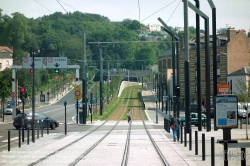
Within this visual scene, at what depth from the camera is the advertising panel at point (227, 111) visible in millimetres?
23906

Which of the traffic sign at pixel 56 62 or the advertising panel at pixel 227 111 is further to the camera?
the traffic sign at pixel 56 62

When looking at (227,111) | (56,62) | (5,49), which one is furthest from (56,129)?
(5,49)

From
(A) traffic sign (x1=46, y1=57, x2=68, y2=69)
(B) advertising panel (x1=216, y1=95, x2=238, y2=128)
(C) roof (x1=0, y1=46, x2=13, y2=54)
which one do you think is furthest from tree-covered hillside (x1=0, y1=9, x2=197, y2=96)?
(B) advertising panel (x1=216, y1=95, x2=238, y2=128)

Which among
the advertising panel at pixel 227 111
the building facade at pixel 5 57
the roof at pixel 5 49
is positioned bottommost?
the advertising panel at pixel 227 111

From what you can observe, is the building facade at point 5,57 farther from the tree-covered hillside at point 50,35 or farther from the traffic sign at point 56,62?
the traffic sign at point 56,62

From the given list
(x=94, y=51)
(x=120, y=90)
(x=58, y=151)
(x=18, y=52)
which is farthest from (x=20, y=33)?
(x=120, y=90)

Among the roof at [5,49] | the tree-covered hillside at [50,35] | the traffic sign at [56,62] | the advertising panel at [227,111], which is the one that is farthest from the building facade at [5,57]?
the advertising panel at [227,111]

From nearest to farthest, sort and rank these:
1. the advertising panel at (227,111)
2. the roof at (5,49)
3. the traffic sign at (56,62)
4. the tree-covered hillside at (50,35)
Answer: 1. the advertising panel at (227,111)
2. the traffic sign at (56,62)
3. the tree-covered hillside at (50,35)
4. the roof at (5,49)

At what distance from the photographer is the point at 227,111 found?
78.7 ft

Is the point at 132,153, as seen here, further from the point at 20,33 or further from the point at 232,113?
the point at 20,33

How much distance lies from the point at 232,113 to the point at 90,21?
69.5m

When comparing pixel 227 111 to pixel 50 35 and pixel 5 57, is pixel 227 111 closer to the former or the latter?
pixel 50 35

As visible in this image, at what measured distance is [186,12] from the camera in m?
34.7

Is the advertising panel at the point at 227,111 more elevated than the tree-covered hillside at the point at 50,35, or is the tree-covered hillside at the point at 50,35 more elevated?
the tree-covered hillside at the point at 50,35
